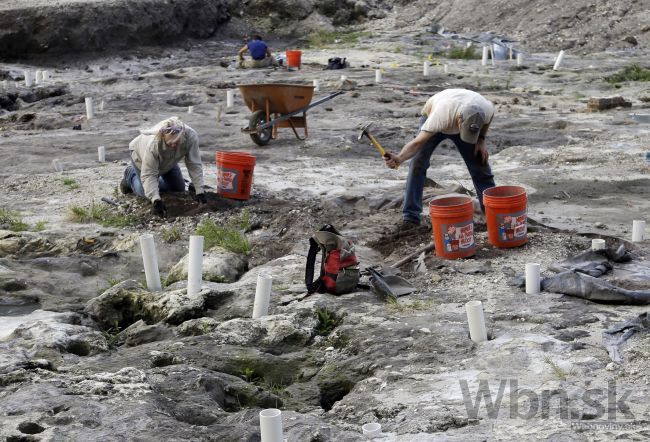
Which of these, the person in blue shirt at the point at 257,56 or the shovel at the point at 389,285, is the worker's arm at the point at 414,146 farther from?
the person in blue shirt at the point at 257,56

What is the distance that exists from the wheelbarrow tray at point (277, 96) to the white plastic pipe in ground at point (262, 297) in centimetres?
639

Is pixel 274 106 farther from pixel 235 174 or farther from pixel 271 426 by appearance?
pixel 271 426

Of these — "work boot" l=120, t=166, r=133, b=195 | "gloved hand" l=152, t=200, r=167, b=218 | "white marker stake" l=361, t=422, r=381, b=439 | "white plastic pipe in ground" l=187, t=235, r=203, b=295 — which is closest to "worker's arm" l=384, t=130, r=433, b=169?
"white plastic pipe in ground" l=187, t=235, r=203, b=295

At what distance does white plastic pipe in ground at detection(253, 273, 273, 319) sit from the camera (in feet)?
19.8

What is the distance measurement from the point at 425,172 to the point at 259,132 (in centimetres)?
472

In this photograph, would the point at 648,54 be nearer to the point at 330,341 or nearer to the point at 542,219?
the point at 542,219

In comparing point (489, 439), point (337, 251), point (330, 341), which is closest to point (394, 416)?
point (489, 439)

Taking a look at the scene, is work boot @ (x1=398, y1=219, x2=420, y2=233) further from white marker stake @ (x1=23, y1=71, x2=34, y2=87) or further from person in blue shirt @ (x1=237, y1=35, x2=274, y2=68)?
person in blue shirt @ (x1=237, y1=35, x2=274, y2=68)

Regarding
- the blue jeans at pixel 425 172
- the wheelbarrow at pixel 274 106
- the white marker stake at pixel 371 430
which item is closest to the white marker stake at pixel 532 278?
the blue jeans at pixel 425 172

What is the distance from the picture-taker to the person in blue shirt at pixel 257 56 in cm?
2050

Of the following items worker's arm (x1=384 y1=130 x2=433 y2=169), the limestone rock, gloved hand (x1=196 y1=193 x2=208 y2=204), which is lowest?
the limestone rock

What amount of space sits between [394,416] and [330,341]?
1208 millimetres

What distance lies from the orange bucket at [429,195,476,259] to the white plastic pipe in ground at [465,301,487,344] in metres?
1.69

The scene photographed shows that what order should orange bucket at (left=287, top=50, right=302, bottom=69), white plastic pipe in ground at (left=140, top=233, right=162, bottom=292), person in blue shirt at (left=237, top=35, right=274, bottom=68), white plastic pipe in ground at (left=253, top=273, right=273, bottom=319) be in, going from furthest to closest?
person in blue shirt at (left=237, top=35, right=274, bottom=68), orange bucket at (left=287, top=50, right=302, bottom=69), white plastic pipe in ground at (left=140, top=233, right=162, bottom=292), white plastic pipe in ground at (left=253, top=273, right=273, bottom=319)
